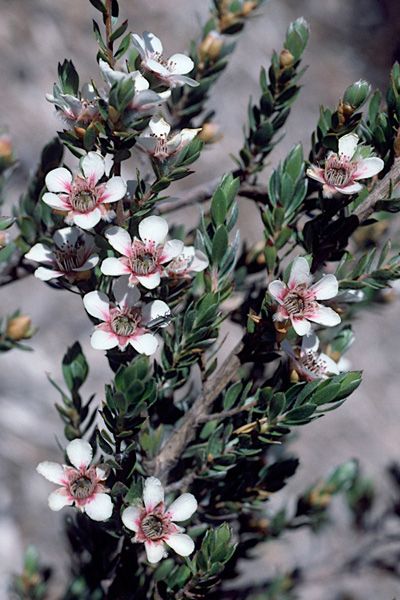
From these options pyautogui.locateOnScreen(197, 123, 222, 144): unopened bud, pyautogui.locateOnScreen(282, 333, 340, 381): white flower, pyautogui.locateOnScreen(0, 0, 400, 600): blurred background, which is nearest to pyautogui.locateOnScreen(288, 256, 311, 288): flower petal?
pyautogui.locateOnScreen(282, 333, 340, 381): white flower

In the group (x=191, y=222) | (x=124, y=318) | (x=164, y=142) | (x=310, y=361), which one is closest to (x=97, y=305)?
(x=124, y=318)

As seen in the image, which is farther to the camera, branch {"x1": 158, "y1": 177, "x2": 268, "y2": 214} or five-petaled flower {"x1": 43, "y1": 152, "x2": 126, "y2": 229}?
branch {"x1": 158, "y1": 177, "x2": 268, "y2": 214}

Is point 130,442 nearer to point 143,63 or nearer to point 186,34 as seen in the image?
point 143,63

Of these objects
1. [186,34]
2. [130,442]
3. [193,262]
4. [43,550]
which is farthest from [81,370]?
[186,34]

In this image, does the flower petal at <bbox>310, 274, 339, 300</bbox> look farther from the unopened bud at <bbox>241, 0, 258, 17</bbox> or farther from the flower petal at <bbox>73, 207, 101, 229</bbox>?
the unopened bud at <bbox>241, 0, 258, 17</bbox>

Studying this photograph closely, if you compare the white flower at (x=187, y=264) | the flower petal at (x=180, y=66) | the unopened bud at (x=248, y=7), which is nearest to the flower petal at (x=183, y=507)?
the white flower at (x=187, y=264)

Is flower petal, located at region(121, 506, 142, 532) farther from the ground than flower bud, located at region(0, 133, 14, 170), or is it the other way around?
flower bud, located at region(0, 133, 14, 170)
